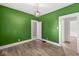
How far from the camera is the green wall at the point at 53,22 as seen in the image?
11.2 ft

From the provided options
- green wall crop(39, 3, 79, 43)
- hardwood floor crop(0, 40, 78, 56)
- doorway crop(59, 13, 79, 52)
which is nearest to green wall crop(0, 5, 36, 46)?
hardwood floor crop(0, 40, 78, 56)

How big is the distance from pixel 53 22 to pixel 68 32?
1.97 meters

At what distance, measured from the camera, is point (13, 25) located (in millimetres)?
3816

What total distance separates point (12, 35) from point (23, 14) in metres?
1.31

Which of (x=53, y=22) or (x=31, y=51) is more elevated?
(x=53, y=22)

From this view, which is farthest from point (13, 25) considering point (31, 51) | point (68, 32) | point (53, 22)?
point (68, 32)

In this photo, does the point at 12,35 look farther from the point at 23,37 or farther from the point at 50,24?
the point at 50,24

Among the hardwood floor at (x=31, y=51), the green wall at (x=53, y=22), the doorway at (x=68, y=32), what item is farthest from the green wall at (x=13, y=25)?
the doorway at (x=68, y=32)

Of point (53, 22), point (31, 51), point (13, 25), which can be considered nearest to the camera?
point (31, 51)

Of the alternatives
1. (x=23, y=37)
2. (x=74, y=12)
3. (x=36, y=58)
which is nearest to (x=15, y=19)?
(x=23, y=37)

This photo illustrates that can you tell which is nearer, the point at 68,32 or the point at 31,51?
the point at 31,51

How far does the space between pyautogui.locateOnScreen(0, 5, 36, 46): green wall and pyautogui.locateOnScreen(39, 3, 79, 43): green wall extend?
99cm

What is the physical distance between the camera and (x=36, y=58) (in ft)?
2.96

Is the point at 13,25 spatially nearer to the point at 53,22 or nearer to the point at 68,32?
the point at 53,22
